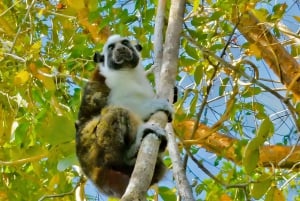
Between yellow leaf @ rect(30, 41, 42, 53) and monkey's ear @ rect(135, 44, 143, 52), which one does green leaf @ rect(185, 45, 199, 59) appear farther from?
yellow leaf @ rect(30, 41, 42, 53)

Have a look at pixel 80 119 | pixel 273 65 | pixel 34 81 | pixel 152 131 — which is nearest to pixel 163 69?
pixel 152 131

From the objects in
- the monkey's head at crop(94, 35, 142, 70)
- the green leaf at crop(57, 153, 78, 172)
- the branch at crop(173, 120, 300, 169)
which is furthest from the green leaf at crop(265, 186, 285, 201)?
the monkey's head at crop(94, 35, 142, 70)

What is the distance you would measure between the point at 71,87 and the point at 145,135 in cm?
198

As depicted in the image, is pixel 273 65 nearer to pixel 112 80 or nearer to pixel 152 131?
pixel 112 80

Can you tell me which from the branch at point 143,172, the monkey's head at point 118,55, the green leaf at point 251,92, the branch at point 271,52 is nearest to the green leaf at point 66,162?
the monkey's head at point 118,55

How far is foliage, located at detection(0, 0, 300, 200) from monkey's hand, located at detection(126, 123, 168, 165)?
1.06 feet

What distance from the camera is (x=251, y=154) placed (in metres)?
3.44

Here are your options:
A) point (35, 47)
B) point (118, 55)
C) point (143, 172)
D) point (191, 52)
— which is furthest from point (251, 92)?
point (143, 172)

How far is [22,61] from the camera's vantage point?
4219 mm

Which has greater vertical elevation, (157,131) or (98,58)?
(98,58)

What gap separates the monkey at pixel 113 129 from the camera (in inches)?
149

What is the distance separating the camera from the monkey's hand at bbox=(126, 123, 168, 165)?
10.7 ft

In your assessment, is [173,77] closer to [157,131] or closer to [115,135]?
[157,131]

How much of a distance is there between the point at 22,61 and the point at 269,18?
156 centimetres
